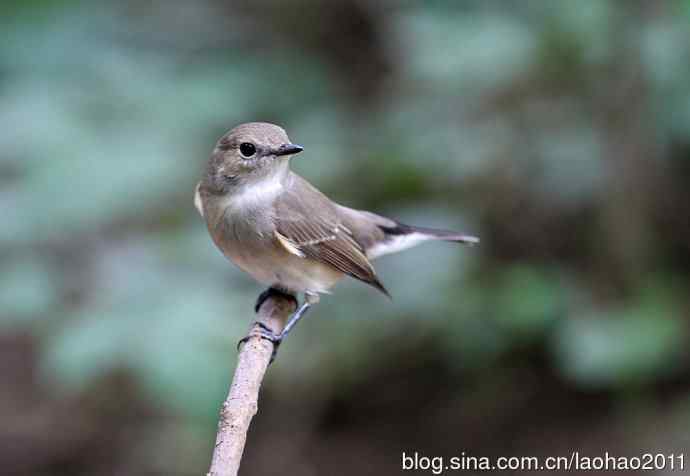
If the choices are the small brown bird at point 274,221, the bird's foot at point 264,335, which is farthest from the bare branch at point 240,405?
the small brown bird at point 274,221

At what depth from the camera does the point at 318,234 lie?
3758 millimetres

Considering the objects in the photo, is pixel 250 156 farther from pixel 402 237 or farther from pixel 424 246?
pixel 424 246

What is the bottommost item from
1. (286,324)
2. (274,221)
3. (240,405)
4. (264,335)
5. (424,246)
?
(240,405)

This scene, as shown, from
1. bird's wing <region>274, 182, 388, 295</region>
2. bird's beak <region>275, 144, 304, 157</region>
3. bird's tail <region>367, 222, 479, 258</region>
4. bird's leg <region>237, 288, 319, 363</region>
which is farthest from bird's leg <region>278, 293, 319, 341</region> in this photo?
bird's beak <region>275, 144, 304, 157</region>

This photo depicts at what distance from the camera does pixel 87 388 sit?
541cm

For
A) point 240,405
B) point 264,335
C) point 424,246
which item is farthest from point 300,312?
point 424,246

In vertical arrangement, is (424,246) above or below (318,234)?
above

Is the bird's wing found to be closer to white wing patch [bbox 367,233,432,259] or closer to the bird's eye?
white wing patch [bbox 367,233,432,259]

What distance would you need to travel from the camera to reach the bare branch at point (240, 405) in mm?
2105

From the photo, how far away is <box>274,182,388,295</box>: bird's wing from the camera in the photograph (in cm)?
362

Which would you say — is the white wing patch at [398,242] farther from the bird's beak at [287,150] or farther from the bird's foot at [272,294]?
the bird's beak at [287,150]

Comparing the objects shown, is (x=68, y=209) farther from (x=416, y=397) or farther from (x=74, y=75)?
(x=416, y=397)

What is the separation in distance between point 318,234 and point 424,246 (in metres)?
1.20

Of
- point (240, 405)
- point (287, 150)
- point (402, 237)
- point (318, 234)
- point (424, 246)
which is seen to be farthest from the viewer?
point (424, 246)
